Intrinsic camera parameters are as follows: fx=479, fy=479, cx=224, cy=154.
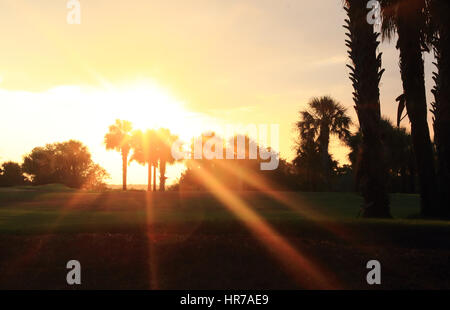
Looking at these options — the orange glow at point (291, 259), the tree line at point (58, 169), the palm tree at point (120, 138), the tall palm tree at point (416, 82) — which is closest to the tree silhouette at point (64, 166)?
the tree line at point (58, 169)

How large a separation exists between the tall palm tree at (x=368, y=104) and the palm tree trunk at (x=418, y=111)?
2.39 meters

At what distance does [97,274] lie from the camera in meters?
11.1

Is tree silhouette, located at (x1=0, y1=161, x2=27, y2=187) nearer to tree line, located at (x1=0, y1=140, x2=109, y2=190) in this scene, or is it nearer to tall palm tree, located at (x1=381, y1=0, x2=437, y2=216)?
tree line, located at (x1=0, y1=140, x2=109, y2=190)

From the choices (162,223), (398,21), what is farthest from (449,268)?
→ (398,21)

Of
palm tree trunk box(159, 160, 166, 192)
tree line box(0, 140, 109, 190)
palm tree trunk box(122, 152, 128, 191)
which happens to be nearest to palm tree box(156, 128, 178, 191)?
palm tree trunk box(159, 160, 166, 192)

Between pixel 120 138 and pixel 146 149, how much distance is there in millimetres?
6176

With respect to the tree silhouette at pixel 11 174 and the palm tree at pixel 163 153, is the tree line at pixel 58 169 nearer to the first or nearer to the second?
the tree silhouette at pixel 11 174

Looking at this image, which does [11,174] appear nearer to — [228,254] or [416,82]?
[416,82]

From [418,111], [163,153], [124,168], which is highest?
[163,153]

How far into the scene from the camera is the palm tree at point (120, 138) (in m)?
83.2

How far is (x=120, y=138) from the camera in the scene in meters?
84.4

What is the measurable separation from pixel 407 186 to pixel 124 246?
6409cm

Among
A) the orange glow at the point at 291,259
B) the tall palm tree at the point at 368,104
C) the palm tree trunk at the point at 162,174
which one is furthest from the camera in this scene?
the palm tree trunk at the point at 162,174

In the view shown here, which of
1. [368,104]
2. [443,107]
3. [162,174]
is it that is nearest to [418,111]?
[443,107]
